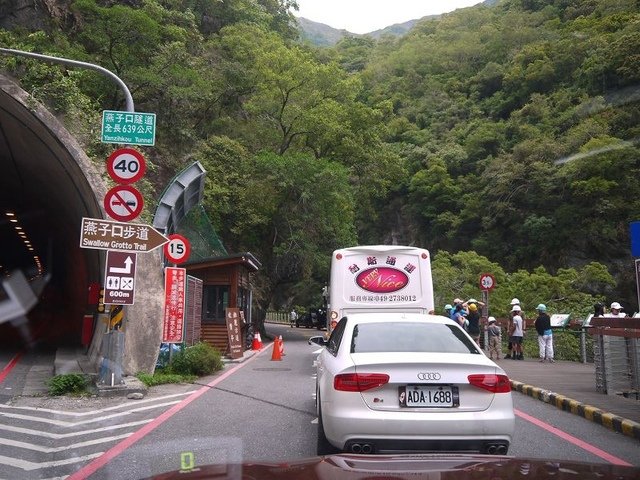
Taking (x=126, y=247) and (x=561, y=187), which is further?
Result: (x=561, y=187)

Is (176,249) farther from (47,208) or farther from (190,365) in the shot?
(47,208)

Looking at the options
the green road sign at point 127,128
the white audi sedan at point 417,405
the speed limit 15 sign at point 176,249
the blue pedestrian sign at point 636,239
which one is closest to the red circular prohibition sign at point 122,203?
the green road sign at point 127,128

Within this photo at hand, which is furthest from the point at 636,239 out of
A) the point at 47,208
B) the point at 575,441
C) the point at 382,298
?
the point at 47,208

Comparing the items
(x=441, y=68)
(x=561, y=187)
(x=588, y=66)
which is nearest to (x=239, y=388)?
Result: (x=561, y=187)

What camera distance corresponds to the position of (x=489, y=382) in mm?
5316

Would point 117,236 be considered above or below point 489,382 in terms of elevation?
above

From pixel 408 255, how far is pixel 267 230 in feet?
66.2

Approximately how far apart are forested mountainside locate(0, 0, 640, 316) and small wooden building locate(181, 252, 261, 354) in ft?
20.6

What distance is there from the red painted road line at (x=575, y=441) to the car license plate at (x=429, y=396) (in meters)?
2.15

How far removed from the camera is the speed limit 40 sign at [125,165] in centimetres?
1042

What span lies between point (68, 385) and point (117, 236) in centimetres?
267

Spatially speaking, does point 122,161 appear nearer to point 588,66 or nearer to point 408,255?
point 408,255

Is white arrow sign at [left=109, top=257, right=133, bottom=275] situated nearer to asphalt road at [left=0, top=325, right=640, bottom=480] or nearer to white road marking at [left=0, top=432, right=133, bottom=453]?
asphalt road at [left=0, top=325, right=640, bottom=480]

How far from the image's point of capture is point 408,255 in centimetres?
1376
